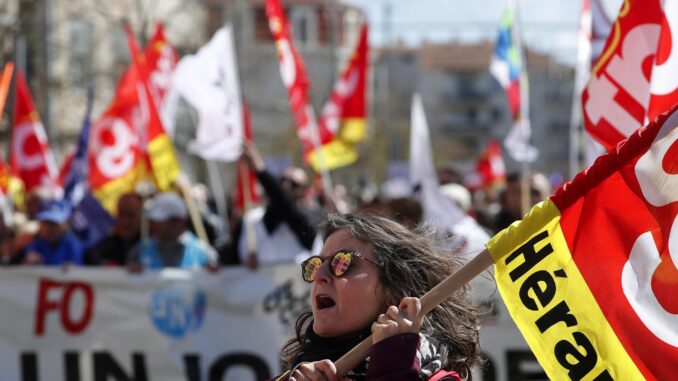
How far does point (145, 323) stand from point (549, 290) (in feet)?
17.0

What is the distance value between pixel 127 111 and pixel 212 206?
16.3 feet

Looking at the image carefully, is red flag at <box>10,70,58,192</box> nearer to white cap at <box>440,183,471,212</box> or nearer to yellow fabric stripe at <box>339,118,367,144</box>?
yellow fabric stripe at <box>339,118,367,144</box>

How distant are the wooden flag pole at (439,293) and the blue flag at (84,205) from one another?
6421 millimetres

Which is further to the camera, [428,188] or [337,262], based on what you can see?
[428,188]

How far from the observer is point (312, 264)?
324cm

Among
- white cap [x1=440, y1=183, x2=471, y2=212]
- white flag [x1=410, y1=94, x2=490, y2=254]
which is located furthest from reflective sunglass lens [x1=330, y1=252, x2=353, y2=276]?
white cap [x1=440, y1=183, x2=471, y2=212]

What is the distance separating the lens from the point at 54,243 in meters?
8.89

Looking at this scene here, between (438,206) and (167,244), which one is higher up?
(438,206)

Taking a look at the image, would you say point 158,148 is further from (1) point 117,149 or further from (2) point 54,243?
(1) point 117,149

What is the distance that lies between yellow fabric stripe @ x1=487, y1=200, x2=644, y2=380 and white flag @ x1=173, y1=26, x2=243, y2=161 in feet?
18.7

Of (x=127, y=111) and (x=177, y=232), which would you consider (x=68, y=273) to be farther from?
(x=127, y=111)

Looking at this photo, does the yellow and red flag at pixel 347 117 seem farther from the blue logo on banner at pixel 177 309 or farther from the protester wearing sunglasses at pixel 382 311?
the protester wearing sunglasses at pixel 382 311

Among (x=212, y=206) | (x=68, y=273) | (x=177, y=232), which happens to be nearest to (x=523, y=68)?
(x=177, y=232)

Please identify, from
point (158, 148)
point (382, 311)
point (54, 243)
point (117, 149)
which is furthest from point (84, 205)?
point (382, 311)
